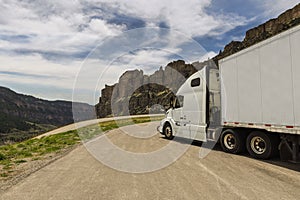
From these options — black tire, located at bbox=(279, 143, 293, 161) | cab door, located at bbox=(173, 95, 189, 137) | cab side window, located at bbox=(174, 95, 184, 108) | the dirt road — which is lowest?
the dirt road

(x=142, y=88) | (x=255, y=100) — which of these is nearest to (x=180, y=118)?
(x=255, y=100)

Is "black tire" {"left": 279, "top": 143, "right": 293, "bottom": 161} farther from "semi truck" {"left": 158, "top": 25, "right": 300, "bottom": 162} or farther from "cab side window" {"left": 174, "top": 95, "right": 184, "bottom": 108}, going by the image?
"cab side window" {"left": 174, "top": 95, "right": 184, "bottom": 108}

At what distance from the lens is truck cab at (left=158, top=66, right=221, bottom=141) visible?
11.7 metres

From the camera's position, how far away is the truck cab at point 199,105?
38.5 ft

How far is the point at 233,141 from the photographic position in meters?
10.4

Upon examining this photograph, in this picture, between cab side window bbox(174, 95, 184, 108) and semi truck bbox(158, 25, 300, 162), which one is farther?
cab side window bbox(174, 95, 184, 108)

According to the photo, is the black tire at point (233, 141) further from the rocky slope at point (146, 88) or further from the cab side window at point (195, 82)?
the rocky slope at point (146, 88)

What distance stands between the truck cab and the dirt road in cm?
317

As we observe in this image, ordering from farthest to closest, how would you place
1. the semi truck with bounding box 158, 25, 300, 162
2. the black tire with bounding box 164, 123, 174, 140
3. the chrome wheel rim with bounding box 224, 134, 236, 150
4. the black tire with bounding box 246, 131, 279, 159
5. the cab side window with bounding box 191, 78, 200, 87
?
the black tire with bounding box 164, 123, 174, 140
the cab side window with bounding box 191, 78, 200, 87
the chrome wheel rim with bounding box 224, 134, 236, 150
the black tire with bounding box 246, 131, 279, 159
the semi truck with bounding box 158, 25, 300, 162

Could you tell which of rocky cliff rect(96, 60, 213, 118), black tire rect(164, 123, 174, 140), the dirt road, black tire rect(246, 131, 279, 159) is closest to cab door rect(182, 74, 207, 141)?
black tire rect(164, 123, 174, 140)

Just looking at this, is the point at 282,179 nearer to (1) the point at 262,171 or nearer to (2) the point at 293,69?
(1) the point at 262,171

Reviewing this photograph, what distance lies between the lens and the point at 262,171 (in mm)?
7484

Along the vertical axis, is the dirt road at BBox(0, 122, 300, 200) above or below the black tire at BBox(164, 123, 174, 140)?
below

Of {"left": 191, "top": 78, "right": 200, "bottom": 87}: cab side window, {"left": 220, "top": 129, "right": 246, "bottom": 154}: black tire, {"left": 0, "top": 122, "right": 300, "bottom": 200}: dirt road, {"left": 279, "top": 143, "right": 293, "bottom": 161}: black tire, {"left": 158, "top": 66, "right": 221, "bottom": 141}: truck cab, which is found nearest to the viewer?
{"left": 0, "top": 122, "right": 300, "bottom": 200}: dirt road
